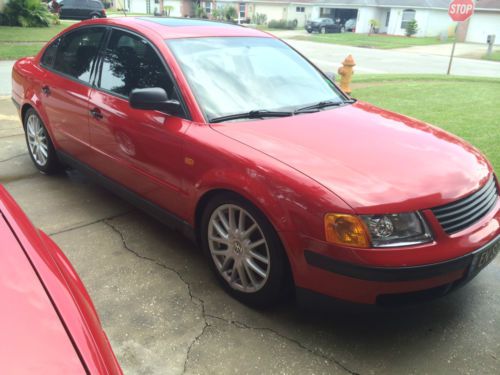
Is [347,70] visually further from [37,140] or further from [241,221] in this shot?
[241,221]

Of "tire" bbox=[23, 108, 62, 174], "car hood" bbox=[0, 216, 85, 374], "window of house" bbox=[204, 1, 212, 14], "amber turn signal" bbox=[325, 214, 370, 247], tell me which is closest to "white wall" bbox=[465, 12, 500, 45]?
"window of house" bbox=[204, 1, 212, 14]

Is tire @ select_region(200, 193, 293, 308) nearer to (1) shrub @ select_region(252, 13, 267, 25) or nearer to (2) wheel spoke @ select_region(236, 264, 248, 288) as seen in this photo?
(2) wheel spoke @ select_region(236, 264, 248, 288)

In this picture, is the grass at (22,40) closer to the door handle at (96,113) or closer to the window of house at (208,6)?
the door handle at (96,113)

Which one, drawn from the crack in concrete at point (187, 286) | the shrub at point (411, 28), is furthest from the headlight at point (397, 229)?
the shrub at point (411, 28)

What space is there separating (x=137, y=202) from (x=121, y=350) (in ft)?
4.46

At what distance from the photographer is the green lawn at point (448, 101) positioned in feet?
21.8

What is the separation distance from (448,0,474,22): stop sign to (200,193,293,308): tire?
47.9 ft

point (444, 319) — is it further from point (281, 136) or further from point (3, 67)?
point (3, 67)

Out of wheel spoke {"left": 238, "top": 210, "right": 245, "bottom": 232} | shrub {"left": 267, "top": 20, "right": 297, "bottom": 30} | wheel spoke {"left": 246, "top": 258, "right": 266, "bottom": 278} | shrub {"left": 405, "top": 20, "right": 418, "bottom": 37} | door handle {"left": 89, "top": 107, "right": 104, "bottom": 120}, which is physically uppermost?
door handle {"left": 89, "top": 107, "right": 104, "bottom": 120}

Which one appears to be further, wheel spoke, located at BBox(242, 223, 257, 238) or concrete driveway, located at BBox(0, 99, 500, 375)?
wheel spoke, located at BBox(242, 223, 257, 238)

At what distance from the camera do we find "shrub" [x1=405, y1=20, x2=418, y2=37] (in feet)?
137

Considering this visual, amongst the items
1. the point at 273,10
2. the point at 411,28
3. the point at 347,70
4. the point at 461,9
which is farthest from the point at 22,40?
the point at 273,10

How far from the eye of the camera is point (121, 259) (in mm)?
3332

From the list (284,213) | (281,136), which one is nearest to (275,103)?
(281,136)
